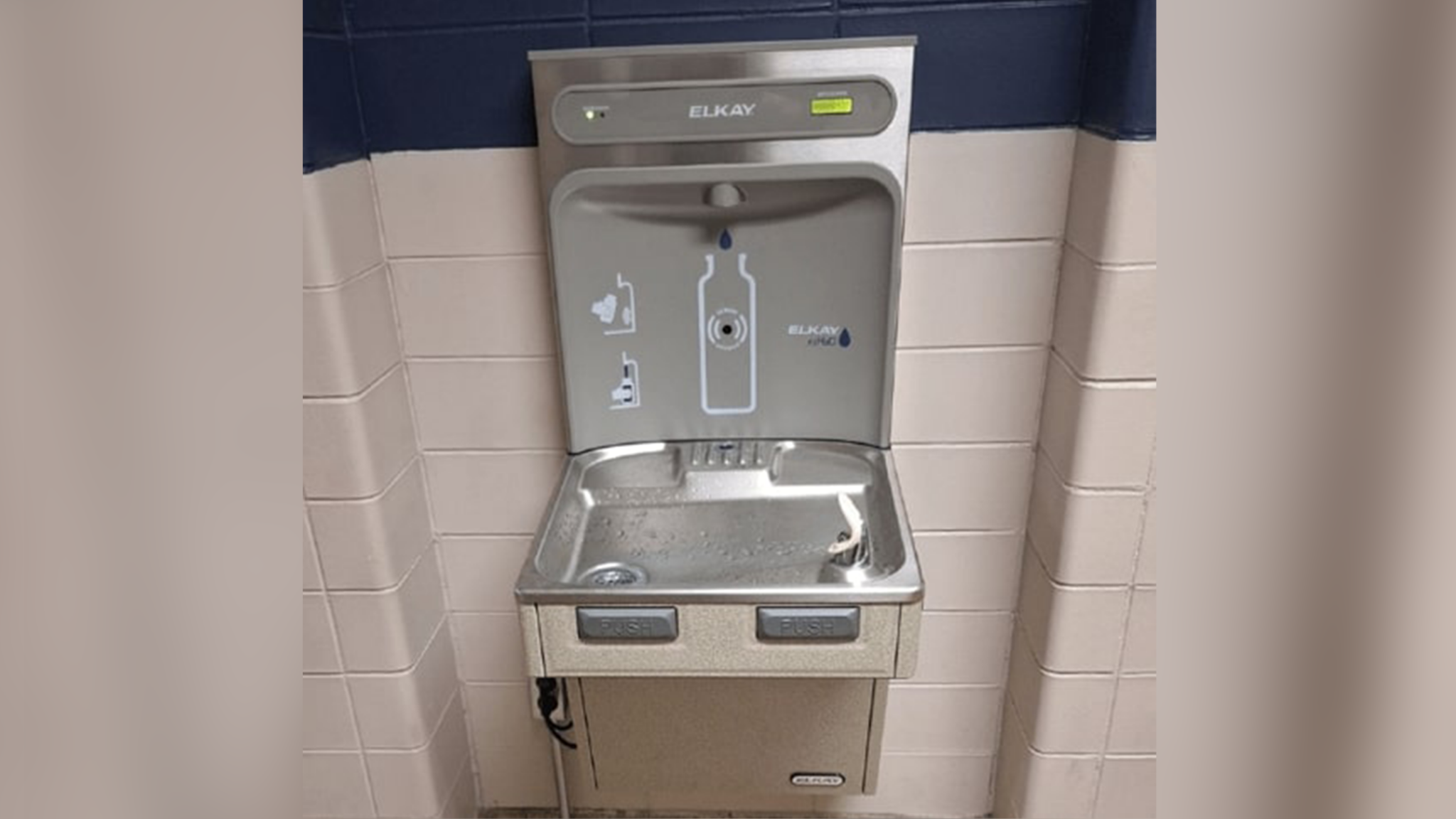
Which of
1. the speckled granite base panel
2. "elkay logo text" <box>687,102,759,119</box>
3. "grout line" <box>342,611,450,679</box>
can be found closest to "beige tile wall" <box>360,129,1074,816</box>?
"grout line" <box>342,611,450,679</box>

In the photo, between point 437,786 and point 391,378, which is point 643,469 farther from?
point 437,786

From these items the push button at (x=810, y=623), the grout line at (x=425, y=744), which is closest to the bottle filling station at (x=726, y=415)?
the push button at (x=810, y=623)

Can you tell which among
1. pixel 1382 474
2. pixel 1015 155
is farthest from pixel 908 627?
pixel 1382 474

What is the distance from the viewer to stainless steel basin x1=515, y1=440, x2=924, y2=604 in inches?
35.2

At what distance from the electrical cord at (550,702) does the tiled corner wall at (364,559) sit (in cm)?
17

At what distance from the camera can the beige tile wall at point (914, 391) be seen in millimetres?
1093

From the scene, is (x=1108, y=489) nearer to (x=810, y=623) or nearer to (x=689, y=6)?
(x=810, y=623)

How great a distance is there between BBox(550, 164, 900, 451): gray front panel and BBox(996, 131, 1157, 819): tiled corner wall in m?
0.23

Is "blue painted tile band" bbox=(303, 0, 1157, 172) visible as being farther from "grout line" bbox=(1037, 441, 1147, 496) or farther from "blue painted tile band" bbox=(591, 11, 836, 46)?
"grout line" bbox=(1037, 441, 1147, 496)

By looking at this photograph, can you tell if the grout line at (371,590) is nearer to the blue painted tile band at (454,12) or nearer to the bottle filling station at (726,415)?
the bottle filling station at (726,415)

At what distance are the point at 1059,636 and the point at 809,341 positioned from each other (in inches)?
20.7

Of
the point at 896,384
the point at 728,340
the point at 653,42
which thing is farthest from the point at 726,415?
the point at 653,42

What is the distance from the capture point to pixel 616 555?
1042 millimetres

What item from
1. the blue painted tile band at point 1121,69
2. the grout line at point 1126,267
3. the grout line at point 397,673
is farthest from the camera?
the grout line at point 397,673
